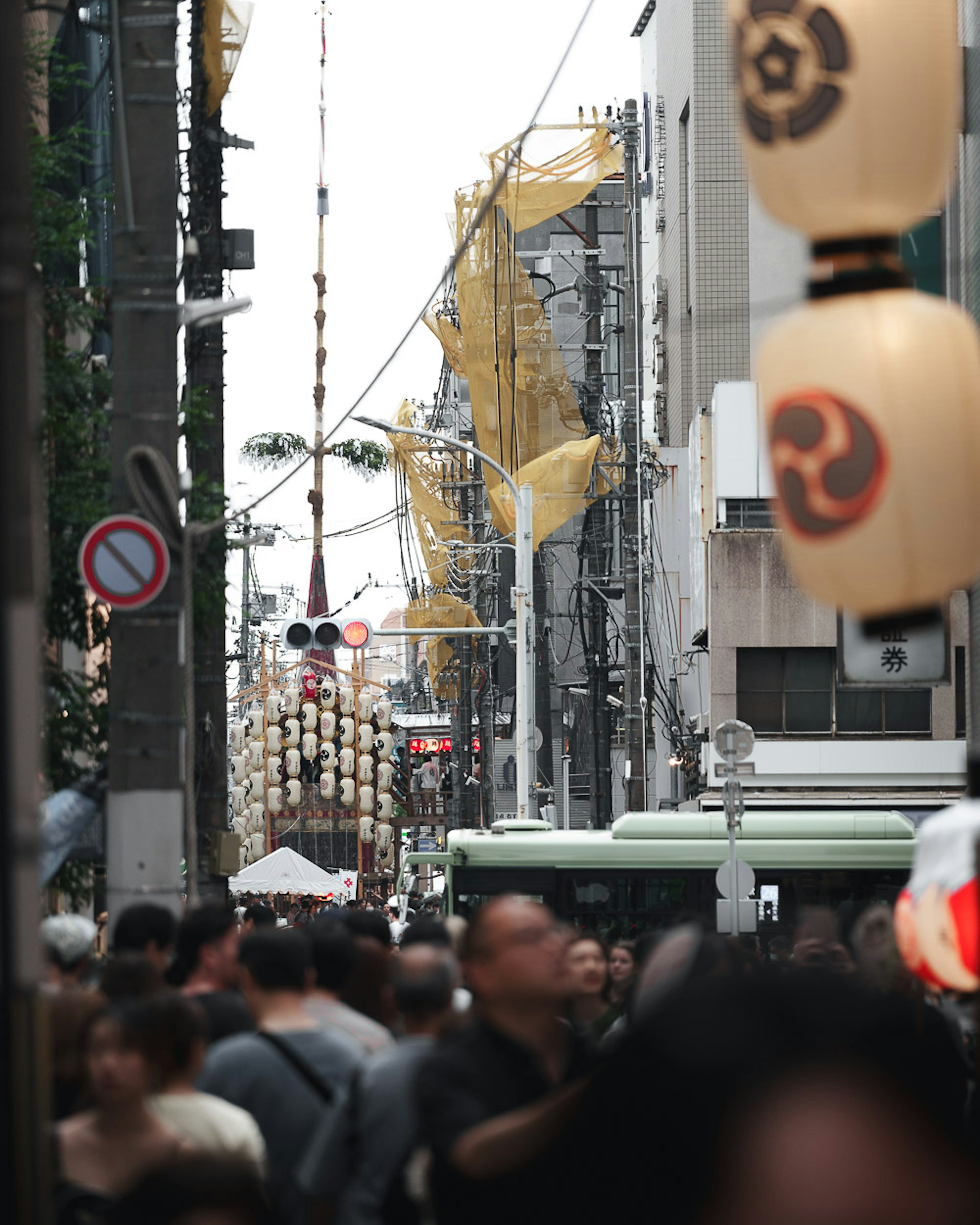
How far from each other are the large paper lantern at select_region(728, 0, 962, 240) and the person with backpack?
10.6ft

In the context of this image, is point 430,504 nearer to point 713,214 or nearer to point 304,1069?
point 713,214

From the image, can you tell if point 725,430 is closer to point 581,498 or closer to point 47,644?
point 581,498

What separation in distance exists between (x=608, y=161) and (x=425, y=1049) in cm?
3422

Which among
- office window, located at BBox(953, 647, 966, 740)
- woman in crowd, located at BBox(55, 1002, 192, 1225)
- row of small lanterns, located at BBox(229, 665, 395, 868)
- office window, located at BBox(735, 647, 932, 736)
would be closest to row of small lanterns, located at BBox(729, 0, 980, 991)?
woman in crowd, located at BBox(55, 1002, 192, 1225)

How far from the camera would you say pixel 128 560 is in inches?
347

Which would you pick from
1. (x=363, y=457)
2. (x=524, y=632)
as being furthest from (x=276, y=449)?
(x=524, y=632)

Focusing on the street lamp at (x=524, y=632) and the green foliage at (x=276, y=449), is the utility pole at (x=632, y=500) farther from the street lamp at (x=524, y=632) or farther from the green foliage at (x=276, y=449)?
the green foliage at (x=276, y=449)

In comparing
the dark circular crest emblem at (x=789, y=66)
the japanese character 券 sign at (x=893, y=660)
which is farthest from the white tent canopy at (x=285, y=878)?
the dark circular crest emblem at (x=789, y=66)

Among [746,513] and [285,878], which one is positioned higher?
[746,513]

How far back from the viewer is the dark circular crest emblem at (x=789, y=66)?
650 centimetres

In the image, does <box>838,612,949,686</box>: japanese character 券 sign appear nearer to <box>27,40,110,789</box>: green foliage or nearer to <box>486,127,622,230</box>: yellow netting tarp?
<box>486,127,622,230</box>: yellow netting tarp

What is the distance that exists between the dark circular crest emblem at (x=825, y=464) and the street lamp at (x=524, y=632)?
72.6ft

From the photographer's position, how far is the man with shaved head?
3023 millimetres

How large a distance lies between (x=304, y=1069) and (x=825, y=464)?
2.86 meters
